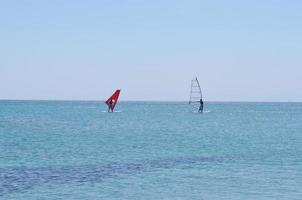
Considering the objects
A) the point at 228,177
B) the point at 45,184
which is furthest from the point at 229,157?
the point at 45,184

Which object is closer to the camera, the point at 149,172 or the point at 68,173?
the point at 68,173

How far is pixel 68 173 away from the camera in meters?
29.1

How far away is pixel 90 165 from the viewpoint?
109 feet

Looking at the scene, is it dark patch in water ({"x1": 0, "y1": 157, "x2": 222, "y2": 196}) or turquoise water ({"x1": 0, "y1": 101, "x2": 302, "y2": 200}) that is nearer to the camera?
turquoise water ({"x1": 0, "y1": 101, "x2": 302, "y2": 200})

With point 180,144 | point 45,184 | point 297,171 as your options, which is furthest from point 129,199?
point 180,144

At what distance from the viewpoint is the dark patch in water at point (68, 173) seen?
25.2 metres

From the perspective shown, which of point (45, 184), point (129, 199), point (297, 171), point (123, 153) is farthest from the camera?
point (123, 153)

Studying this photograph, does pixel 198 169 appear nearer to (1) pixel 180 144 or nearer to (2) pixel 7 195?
(2) pixel 7 195

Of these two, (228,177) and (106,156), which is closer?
(228,177)

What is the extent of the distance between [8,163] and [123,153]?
418 inches

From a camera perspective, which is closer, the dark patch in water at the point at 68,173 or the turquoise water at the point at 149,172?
the turquoise water at the point at 149,172

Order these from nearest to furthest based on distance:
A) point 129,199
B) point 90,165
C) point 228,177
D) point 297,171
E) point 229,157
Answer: point 129,199 < point 228,177 < point 297,171 < point 90,165 < point 229,157

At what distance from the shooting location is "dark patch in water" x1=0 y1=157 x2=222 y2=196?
82.6 ft

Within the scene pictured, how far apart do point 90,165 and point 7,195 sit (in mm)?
11036
